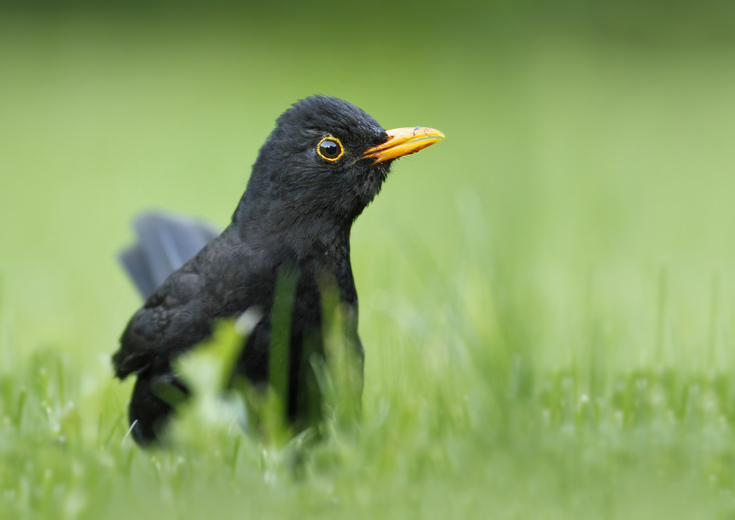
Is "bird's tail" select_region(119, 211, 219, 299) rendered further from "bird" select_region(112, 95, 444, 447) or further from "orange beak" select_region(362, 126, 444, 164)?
"orange beak" select_region(362, 126, 444, 164)

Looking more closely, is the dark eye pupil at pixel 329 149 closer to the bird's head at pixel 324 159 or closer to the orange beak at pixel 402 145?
the bird's head at pixel 324 159

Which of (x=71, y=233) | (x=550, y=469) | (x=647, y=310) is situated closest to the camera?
(x=550, y=469)

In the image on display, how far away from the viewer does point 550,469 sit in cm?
282

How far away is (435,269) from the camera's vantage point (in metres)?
3.90

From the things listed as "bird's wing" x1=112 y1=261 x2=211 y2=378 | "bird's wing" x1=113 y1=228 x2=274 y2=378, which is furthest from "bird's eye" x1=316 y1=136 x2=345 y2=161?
"bird's wing" x1=112 y1=261 x2=211 y2=378

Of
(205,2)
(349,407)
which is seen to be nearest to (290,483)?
(349,407)

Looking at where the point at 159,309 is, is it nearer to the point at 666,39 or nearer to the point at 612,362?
the point at 612,362

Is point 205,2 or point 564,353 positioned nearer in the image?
point 564,353

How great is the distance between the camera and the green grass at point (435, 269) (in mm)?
2760

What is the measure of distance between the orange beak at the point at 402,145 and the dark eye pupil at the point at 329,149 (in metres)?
0.11

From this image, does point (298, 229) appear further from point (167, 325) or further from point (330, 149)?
point (167, 325)

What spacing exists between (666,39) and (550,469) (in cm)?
1377

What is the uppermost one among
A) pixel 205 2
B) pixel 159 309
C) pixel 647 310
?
pixel 205 2

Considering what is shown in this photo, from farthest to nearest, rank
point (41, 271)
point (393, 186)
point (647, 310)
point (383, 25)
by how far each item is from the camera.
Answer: point (383, 25), point (393, 186), point (41, 271), point (647, 310)
